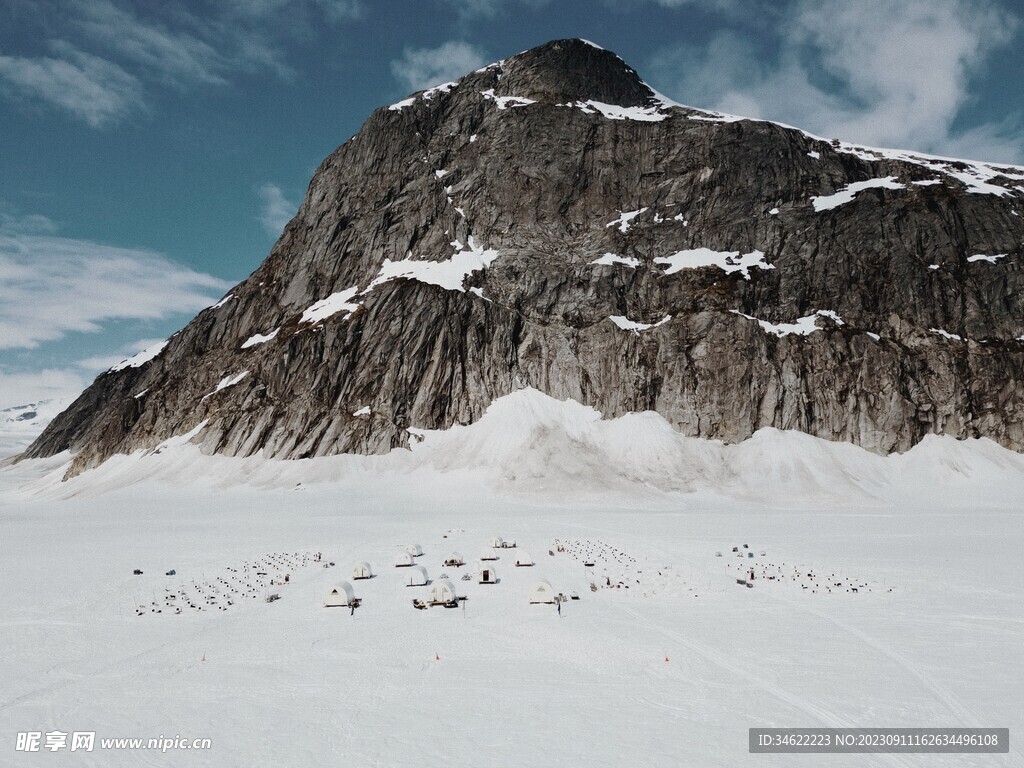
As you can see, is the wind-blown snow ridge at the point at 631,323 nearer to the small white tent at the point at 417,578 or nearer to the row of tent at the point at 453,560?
the row of tent at the point at 453,560

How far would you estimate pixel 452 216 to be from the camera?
4587 inches

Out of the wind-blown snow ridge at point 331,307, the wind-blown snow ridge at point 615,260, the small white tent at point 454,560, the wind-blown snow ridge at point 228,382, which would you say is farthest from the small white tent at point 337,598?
the wind-blown snow ridge at point 615,260

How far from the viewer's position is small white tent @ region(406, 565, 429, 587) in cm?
3622

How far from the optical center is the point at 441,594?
3166cm

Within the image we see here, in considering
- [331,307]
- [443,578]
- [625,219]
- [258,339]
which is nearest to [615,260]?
[625,219]

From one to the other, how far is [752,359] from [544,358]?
31854mm

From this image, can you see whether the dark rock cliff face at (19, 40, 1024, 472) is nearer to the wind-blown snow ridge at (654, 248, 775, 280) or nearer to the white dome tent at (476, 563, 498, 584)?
the wind-blown snow ridge at (654, 248, 775, 280)

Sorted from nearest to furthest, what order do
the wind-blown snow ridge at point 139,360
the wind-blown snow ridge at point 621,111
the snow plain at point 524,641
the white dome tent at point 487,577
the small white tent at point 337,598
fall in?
the snow plain at point 524,641
the small white tent at point 337,598
the white dome tent at point 487,577
the wind-blown snow ridge at point 621,111
the wind-blown snow ridge at point 139,360

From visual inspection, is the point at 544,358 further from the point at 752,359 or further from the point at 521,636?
the point at 521,636

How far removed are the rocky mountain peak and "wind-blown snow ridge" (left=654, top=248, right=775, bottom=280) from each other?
44121mm

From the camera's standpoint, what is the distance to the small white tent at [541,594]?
31.5 metres

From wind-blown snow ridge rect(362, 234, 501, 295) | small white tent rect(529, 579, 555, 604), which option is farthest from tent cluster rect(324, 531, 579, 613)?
wind-blown snow ridge rect(362, 234, 501, 295)

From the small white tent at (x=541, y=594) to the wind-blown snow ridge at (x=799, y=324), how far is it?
78940 millimetres

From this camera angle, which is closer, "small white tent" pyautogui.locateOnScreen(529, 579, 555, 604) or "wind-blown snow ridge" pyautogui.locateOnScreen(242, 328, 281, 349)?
"small white tent" pyautogui.locateOnScreen(529, 579, 555, 604)
